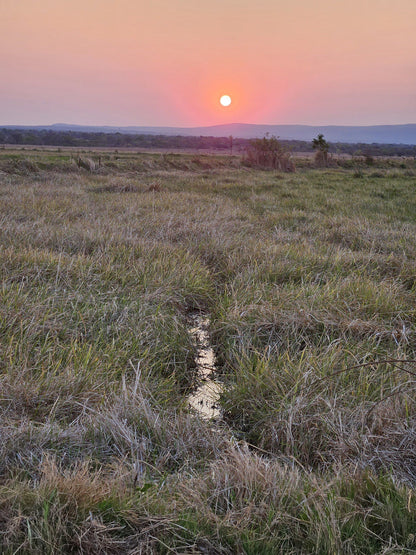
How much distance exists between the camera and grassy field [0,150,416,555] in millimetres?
1434

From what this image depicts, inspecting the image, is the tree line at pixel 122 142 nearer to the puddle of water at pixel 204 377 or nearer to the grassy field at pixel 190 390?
the grassy field at pixel 190 390

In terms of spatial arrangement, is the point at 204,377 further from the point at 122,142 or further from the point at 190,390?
the point at 122,142

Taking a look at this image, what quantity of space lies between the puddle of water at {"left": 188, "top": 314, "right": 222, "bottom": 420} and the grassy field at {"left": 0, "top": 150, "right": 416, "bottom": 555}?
7cm

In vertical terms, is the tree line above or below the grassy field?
above

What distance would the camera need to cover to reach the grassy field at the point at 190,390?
143 cm

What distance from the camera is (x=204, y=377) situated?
3.17m

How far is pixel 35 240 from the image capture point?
5289 mm

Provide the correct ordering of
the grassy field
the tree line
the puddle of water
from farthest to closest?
the tree line, the puddle of water, the grassy field

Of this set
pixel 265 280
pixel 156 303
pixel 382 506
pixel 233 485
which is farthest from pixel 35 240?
pixel 382 506

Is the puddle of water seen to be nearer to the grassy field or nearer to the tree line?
the grassy field

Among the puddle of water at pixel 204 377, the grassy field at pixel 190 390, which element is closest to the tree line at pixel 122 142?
the grassy field at pixel 190 390

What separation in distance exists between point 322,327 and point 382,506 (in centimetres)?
193

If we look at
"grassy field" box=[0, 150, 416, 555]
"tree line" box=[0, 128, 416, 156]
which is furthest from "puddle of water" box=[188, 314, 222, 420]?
"tree line" box=[0, 128, 416, 156]

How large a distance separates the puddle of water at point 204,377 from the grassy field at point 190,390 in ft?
0.23
